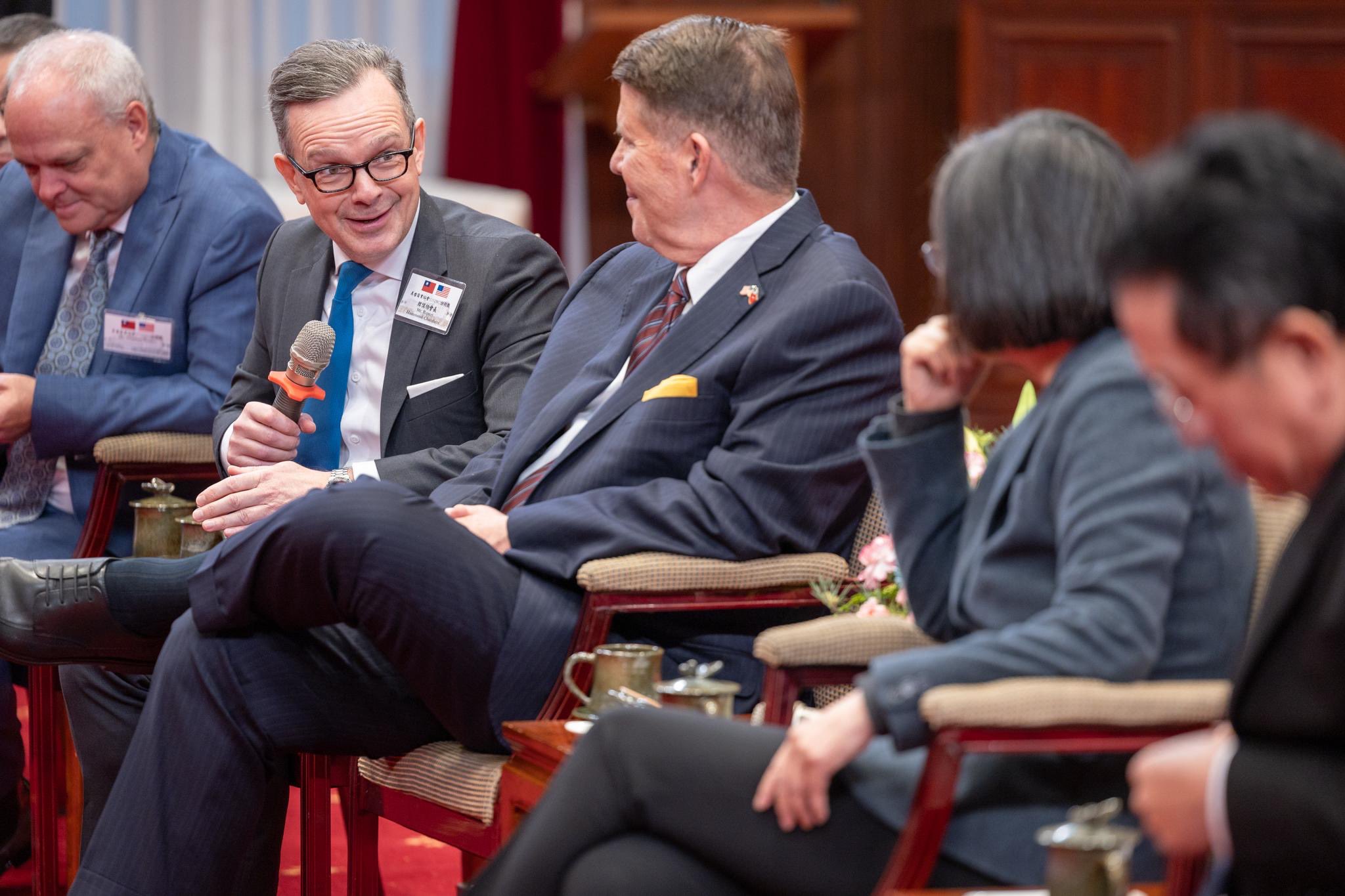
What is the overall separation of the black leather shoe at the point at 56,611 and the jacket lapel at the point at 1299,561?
171cm

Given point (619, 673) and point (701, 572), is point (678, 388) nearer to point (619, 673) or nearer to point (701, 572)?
point (701, 572)

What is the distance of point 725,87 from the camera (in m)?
2.35

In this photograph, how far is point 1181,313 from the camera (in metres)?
1.18

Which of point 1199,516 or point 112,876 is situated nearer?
point 1199,516

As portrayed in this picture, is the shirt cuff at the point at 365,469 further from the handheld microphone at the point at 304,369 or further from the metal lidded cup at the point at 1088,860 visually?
the metal lidded cup at the point at 1088,860

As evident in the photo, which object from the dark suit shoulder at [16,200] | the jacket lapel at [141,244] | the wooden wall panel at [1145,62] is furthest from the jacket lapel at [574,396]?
the wooden wall panel at [1145,62]

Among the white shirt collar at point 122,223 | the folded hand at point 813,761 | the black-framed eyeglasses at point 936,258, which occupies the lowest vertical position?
the folded hand at point 813,761

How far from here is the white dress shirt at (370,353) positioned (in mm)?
2852

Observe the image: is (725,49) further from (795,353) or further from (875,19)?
(875,19)

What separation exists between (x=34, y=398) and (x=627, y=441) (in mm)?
1353

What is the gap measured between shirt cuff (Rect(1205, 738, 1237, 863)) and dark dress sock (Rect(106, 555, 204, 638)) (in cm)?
158

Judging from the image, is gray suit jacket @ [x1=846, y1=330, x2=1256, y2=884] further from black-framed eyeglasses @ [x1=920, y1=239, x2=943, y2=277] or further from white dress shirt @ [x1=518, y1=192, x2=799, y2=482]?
white dress shirt @ [x1=518, y1=192, x2=799, y2=482]

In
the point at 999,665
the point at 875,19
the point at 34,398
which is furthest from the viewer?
the point at 875,19

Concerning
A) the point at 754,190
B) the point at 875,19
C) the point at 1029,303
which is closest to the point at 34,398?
the point at 754,190
